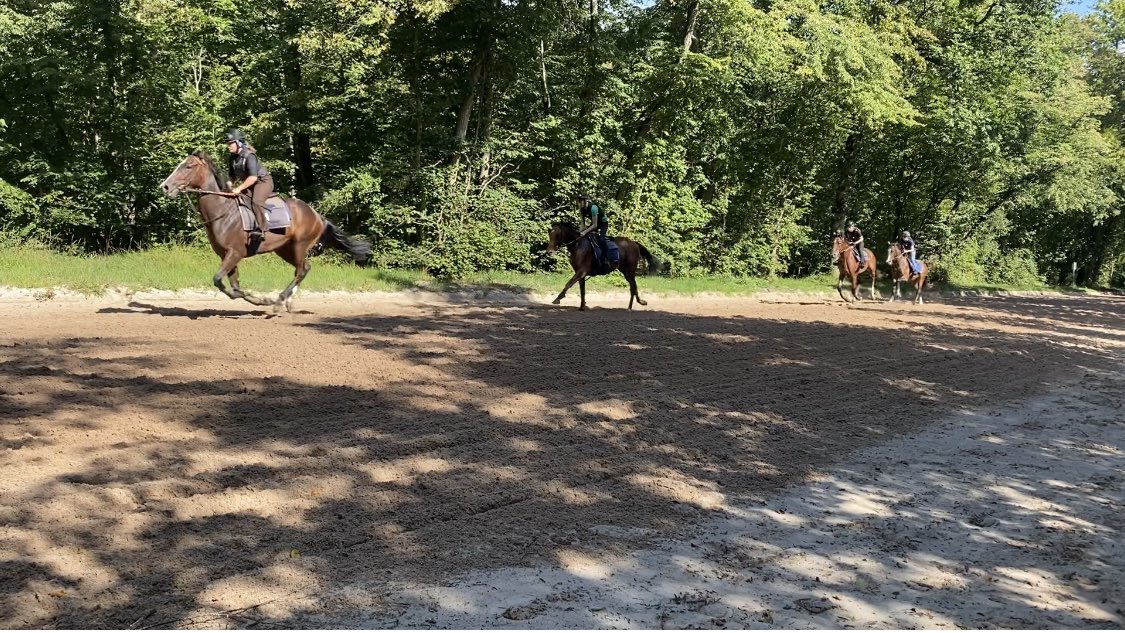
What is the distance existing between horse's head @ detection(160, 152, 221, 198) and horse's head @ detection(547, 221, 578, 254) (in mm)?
7742

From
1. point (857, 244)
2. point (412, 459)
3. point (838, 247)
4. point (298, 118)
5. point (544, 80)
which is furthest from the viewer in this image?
point (544, 80)

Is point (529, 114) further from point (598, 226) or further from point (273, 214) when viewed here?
point (273, 214)

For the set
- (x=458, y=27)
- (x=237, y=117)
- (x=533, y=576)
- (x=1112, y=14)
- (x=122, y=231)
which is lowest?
(x=533, y=576)

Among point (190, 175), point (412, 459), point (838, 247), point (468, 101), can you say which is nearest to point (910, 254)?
point (838, 247)

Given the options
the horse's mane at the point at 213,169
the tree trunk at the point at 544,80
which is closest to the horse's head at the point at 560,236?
the horse's mane at the point at 213,169

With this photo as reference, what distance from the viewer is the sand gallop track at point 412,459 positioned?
14.6 ft

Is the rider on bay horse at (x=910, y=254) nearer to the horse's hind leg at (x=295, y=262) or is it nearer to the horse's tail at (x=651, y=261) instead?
the horse's tail at (x=651, y=261)

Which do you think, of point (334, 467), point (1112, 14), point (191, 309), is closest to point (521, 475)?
point (334, 467)

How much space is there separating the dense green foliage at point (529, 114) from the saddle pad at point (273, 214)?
913 centimetres

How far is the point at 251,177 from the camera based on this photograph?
46.6ft

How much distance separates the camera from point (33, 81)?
2247cm

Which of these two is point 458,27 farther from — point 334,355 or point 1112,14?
point 1112,14

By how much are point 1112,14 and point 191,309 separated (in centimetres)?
4913

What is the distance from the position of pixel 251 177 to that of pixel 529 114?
15.8 metres
